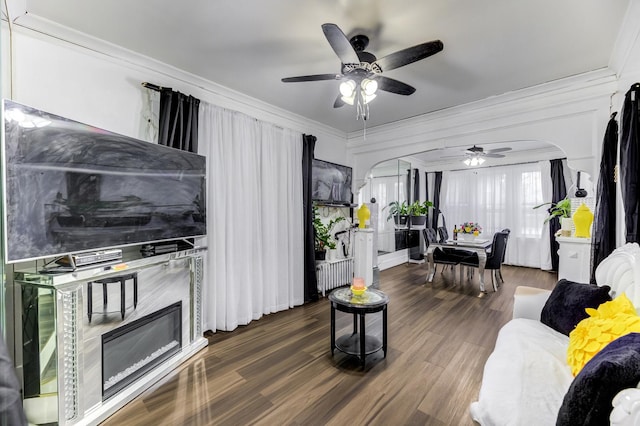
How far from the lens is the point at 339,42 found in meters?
1.70

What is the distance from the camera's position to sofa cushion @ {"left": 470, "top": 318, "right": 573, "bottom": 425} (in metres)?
1.19

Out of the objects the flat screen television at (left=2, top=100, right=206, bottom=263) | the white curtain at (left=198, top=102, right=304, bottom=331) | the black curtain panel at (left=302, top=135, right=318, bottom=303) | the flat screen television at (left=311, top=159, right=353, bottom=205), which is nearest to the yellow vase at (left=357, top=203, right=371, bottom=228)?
the flat screen television at (left=311, top=159, right=353, bottom=205)

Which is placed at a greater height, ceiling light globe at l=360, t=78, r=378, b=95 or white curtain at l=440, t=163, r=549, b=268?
ceiling light globe at l=360, t=78, r=378, b=95

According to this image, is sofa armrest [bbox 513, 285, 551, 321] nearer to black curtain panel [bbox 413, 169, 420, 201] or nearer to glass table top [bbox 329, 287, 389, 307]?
glass table top [bbox 329, 287, 389, 307]

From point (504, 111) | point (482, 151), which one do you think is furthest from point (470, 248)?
point (504, 111)

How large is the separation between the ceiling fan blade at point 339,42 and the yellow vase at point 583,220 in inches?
109

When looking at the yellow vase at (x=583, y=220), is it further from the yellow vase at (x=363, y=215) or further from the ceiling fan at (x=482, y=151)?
the yellow vase at (x=363, y=215)

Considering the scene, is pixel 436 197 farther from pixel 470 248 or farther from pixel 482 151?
pixel 470 248

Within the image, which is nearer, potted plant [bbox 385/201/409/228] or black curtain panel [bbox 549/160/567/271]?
black curtain panel [bbox 549/160/567/271]

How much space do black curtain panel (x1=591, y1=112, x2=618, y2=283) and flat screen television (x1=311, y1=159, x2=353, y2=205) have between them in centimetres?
301

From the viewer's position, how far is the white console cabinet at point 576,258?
8.84 ft

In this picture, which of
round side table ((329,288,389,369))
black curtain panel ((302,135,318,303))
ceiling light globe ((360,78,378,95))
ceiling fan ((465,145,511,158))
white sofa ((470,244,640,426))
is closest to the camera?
white sofa ((470,244,640,426))

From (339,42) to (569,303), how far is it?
228 centimetres

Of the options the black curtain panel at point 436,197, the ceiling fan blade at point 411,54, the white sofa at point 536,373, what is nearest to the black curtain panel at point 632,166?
the white sofa at point 536,373
